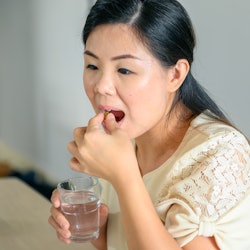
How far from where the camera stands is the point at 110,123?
0.98m

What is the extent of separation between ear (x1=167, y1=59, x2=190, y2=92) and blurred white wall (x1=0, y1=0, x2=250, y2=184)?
1.89ft

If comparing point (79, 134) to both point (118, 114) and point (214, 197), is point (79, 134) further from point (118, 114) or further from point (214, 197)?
point (214, 197)

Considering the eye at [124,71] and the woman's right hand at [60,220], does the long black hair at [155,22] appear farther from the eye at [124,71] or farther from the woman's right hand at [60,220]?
the woman's right hand at [60,220]

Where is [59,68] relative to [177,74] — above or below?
below

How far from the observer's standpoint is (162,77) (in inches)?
42.7

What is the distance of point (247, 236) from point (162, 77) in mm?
384

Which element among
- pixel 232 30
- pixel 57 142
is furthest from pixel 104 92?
pixel 57 142

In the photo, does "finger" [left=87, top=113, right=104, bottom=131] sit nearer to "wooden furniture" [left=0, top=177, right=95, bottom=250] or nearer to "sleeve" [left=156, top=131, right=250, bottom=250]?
"sleeve" [left=156, top=131, right=250, bottom=250]

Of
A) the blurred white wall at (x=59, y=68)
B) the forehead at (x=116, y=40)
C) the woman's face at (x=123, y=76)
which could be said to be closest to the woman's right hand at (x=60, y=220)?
the woman's face at (x=123, y=76)

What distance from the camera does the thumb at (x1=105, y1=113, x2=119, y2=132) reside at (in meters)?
0.98

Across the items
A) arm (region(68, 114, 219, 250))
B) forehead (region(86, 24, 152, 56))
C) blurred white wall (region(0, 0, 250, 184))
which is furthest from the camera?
blurred white wall (region(0, 0, 250, 184))

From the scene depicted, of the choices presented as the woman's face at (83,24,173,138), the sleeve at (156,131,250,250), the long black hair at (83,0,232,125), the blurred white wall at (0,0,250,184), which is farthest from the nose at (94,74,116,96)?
the blurred white wall at (0,0,250,184)

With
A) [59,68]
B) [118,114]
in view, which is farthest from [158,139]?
[59,68]

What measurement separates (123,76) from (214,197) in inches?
12.5
